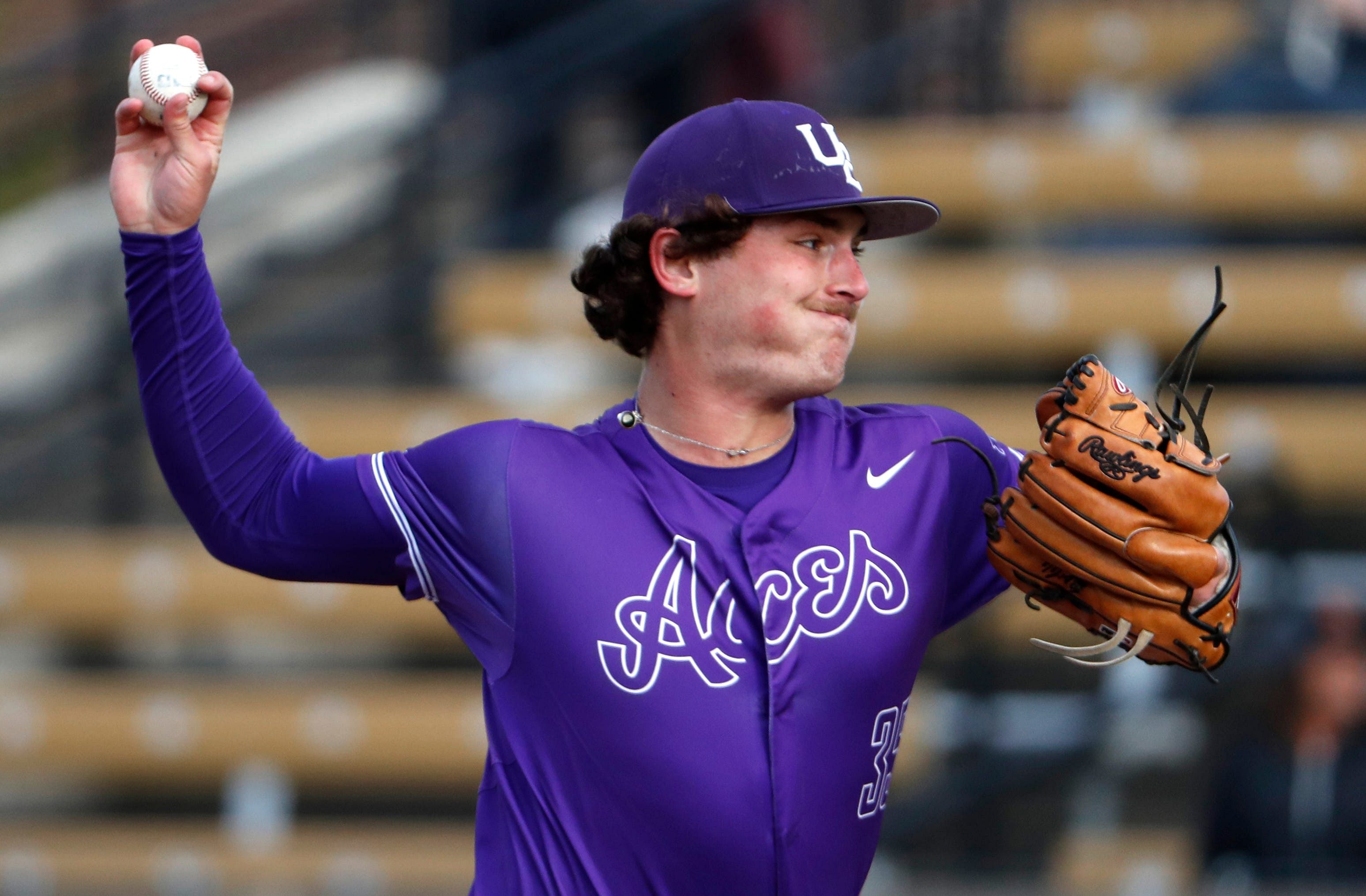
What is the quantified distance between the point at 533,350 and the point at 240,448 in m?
4.33

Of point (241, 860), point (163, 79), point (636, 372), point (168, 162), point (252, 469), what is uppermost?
point (163, 79)

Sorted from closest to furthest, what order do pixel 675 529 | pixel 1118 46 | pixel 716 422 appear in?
pixel 675 529 → pixel 716 422 → pixel 1118 46

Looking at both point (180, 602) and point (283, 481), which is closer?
point (283, 481)

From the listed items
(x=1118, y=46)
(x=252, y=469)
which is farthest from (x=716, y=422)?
(x=1118, y=46)

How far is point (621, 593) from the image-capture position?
2.30 metres

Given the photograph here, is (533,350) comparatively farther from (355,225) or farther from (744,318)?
(744,318)

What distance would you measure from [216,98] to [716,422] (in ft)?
2.66

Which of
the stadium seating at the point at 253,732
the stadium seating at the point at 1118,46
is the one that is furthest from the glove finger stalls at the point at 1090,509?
the stadium seating at the point at 1118,46

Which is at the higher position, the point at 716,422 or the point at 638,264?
the point at 638,264

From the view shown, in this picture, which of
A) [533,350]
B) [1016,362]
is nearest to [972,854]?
[1016,362]

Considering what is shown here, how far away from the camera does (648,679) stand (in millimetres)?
2270

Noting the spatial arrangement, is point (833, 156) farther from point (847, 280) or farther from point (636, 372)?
point (636, 372)

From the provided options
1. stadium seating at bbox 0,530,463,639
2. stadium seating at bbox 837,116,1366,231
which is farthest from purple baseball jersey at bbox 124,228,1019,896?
stadium seating at bbox 837,116,1366,231

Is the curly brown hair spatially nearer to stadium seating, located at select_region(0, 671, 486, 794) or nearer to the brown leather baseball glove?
the brown leather baseball glove
